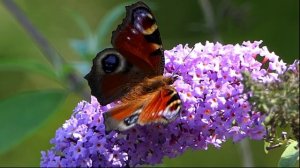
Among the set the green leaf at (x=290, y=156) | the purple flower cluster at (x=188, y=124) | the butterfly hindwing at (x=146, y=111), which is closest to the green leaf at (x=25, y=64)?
the purple flower cluster at (x=188, y=124)

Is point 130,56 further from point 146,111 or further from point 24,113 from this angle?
point 24,113

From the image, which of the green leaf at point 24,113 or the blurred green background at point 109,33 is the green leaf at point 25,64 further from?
the blurred green background at point 109,33

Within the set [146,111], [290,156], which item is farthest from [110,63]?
[290,156]

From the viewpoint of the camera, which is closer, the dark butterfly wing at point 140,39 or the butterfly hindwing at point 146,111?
the butterfly hindwing at point 146,111

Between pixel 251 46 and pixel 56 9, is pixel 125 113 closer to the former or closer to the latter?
pixel 251 46

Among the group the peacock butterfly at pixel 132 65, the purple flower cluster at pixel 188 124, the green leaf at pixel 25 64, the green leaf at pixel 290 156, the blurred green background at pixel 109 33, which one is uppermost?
the blurred green background at pixel 109 33

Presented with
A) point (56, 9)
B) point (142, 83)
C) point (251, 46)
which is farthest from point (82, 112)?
point (56, 9)

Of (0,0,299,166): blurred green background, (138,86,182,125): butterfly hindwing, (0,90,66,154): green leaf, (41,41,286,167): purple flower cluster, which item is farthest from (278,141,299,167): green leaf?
(0,0,299,166): blurred green background
